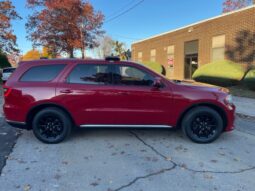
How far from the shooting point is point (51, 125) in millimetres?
5406

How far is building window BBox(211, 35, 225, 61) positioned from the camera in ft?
60.8

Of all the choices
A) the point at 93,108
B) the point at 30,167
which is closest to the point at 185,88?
the point at 93,108

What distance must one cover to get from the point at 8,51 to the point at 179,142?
25.7 meters

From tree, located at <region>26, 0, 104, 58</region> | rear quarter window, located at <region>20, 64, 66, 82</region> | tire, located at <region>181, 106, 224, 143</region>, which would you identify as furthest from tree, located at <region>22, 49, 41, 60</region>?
tire, located at <region>181, 106, 224, 143</region>

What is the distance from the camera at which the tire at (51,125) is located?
5.30 metres

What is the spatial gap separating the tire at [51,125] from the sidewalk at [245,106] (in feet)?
19.6

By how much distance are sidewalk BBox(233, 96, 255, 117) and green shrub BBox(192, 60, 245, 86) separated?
12.4ft

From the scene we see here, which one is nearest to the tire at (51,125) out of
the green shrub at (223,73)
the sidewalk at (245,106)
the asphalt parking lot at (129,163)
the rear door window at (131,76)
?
the asphalt parking lot at (129,163)

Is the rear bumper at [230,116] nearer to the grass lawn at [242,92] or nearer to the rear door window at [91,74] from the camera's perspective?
the rear door window at [91,74]

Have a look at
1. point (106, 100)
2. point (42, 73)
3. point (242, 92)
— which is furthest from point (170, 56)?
point (42, 73)

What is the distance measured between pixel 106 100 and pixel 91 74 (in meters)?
0.65

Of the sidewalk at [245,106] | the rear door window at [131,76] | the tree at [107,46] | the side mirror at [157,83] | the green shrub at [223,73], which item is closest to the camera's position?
the side mirror at [157,83]

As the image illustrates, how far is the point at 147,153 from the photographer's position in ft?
15.8

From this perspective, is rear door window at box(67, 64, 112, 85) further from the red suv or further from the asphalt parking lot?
the asphalt parking lot
